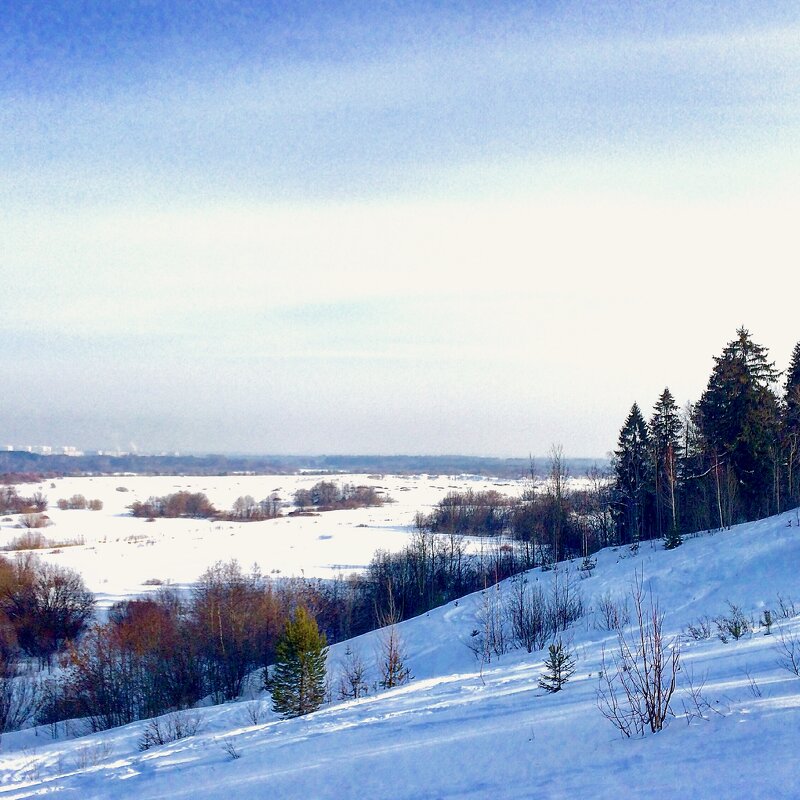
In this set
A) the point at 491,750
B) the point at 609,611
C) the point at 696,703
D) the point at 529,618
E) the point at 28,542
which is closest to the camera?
the point at 696,703

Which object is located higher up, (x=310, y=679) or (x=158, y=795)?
(x=158, y=795)

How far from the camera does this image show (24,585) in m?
38.7

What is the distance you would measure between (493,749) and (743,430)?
30.4 meters

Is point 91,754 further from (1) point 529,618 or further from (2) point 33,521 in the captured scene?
(2) point 33,521

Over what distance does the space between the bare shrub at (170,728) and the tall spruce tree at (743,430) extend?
87.8 feet

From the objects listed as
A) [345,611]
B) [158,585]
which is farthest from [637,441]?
[158,585]

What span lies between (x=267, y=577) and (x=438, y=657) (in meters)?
20.4

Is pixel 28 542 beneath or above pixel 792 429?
beneath

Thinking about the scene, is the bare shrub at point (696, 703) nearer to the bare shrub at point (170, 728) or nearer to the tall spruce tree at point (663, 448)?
the bare shrub at point (170, 728)

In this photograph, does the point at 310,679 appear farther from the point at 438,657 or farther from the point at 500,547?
the point at 500,547

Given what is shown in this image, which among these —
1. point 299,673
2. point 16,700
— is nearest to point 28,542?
point 16,700

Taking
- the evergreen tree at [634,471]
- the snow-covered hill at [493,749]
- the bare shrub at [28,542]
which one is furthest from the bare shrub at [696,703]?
the bare shrub at [28,542]

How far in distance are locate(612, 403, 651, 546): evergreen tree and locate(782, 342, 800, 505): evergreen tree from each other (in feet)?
23.2

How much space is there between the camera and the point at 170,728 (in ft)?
50.3
